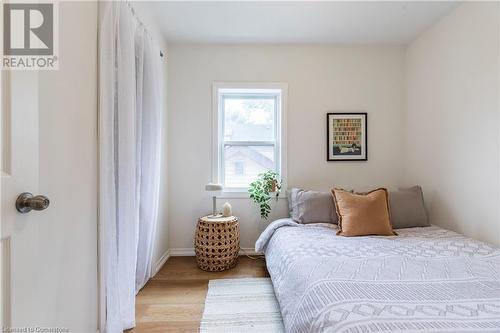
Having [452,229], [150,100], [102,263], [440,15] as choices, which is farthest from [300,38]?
[102,263]

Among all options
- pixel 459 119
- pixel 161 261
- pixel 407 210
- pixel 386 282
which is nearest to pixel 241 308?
pixel 386 282

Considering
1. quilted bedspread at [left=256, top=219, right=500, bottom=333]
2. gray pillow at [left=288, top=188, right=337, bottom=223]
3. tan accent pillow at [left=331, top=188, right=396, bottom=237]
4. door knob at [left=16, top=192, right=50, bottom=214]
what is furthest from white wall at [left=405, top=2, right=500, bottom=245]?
door knob at [left=16, top=192, right=50, bottom=214]

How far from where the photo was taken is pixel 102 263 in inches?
58.8

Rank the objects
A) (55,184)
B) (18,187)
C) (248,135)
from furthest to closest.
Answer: (248,135)
(55,184)
(18,187)

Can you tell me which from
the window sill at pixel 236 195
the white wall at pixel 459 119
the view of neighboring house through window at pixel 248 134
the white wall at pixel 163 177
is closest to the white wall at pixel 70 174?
the white wall at pixel 163 177

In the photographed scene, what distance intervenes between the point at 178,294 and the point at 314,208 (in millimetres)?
1414

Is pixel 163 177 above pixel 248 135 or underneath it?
underneath

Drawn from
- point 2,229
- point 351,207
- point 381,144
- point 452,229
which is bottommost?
point 452,229

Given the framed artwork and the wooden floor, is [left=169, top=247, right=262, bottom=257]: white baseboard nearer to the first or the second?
the wooden floor

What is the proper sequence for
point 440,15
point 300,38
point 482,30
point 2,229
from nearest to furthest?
point 2,229 → point 482,30 → point 440,15 → point 300,38

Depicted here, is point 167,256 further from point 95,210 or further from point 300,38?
point 300,38

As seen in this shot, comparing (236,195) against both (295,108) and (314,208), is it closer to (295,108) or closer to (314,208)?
(314,208)

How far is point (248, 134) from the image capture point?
3.15m

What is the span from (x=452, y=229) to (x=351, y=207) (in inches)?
40.1
